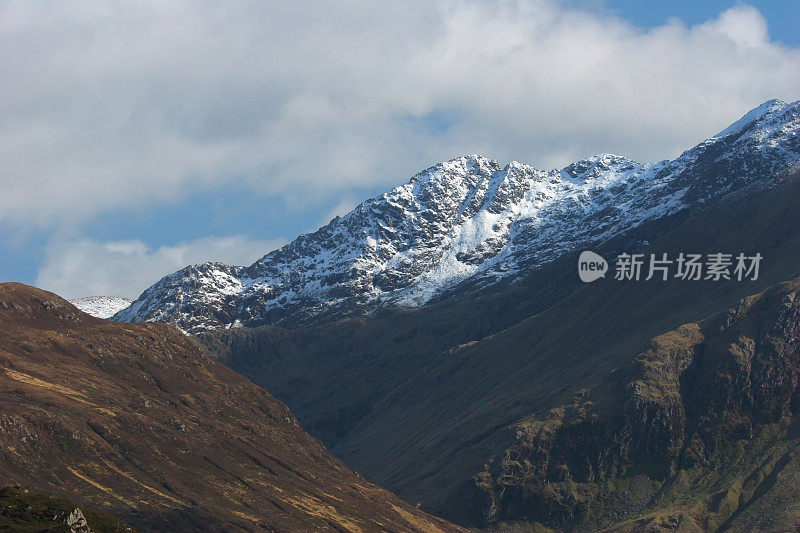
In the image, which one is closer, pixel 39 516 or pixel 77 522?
pixel 77 522

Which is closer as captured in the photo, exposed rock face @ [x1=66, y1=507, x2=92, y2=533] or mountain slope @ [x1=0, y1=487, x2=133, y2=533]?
mountain slope @ [x1=0, y1=487, x2=133, y2=533]

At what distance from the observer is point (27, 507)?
178 m

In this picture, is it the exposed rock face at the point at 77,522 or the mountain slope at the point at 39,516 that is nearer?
the mountain slope at the point at 39,516

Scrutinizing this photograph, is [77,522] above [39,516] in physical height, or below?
below

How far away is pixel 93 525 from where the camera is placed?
18725 cm

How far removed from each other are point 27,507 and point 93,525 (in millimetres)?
13720
